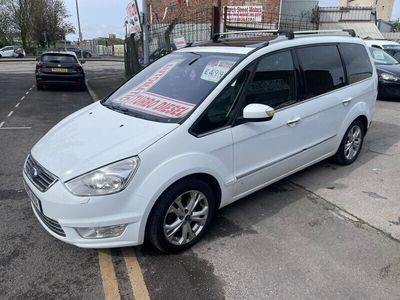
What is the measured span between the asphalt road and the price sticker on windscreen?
4.81ft

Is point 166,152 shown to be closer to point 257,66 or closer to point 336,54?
point 257,66

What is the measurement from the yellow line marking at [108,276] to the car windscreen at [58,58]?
12.6m

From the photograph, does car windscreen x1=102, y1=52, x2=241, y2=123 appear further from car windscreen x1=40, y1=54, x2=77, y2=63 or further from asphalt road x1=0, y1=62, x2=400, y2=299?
car windscreen x1=40, y1=54, x2=77, y2=63

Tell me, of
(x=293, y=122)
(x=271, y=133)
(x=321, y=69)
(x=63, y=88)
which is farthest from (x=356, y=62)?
(x=63, y=88)

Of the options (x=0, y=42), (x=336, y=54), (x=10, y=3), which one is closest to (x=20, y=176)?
(x=336, y=54)

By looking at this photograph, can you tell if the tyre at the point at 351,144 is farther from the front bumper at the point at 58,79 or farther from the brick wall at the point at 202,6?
the brick wall at the point at 202,6

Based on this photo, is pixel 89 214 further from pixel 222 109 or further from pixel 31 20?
pixel 31 20

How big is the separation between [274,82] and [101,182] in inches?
83.9

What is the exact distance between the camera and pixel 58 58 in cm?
1452

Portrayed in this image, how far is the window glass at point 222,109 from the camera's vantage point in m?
3.40

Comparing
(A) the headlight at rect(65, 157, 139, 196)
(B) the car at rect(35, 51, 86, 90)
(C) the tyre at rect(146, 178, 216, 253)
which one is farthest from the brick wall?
(A) the headlight at rect(65, 157, 139, 196)

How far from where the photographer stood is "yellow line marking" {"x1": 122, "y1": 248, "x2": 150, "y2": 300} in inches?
114

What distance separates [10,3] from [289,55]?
5297 cm

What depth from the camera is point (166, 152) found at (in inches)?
123
